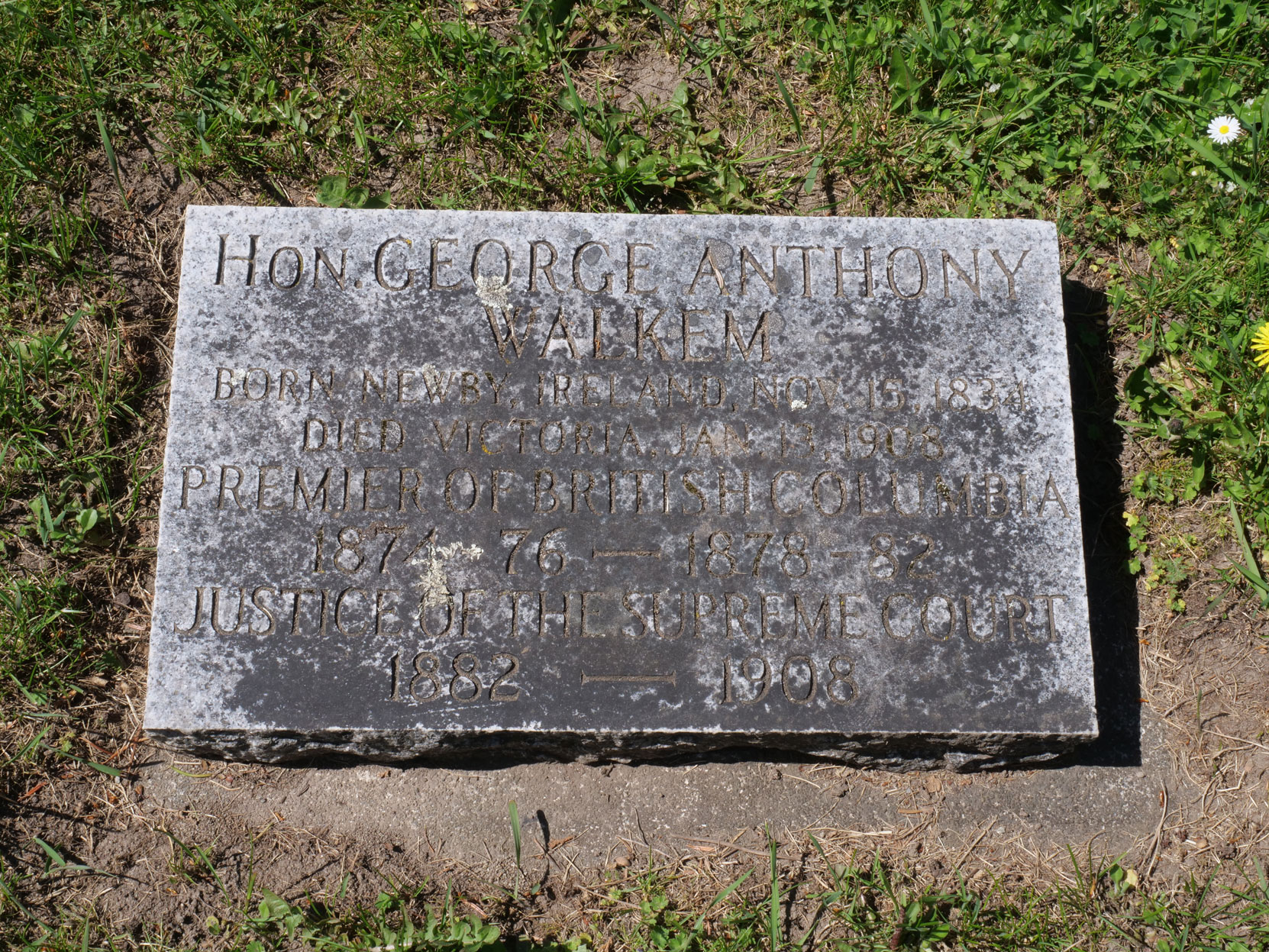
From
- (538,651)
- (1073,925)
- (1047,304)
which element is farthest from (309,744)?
(1047,304)

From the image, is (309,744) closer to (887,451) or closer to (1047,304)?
(887,451)

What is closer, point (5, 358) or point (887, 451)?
point (887, 451)

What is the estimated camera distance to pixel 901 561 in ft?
8.76

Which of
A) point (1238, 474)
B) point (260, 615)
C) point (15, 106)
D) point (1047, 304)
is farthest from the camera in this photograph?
point (15, 106)

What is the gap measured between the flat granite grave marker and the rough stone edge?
0.06ft

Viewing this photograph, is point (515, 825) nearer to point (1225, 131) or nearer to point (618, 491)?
point (618, 491)

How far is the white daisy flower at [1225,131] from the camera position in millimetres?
3354

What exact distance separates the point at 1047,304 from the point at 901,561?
907 mm

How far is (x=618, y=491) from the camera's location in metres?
2.69

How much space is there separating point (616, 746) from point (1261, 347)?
7.98 feet

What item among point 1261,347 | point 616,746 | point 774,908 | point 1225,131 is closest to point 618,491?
point 616,746

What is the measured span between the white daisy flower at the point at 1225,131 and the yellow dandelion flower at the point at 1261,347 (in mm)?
711

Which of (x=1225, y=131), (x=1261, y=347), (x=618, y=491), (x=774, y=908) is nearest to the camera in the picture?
(x=618, y=491)

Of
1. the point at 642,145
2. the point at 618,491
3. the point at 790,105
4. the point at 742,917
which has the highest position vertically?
the point at 790,105
